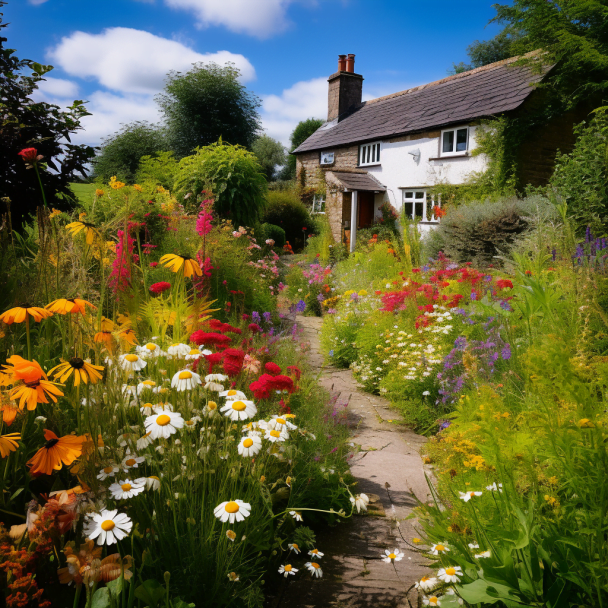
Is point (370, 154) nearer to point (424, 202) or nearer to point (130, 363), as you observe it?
point (424, 202)

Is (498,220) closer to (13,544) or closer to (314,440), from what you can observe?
(314,440)

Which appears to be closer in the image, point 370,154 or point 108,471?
point 108,471

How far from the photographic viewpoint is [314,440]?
272 cm

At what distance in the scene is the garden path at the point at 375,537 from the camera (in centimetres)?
202

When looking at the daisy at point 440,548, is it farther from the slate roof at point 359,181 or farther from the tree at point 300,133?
the tree at point 300,133

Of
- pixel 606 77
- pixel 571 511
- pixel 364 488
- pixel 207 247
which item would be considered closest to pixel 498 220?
pixel 606 77

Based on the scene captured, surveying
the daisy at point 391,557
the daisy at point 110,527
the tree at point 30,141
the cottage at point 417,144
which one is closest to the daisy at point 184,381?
the daisy at point 110,527

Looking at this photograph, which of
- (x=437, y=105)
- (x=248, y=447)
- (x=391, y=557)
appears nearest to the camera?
(x=248, y=447)

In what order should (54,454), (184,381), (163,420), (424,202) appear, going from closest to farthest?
(54,454), (163,420), (184,381), (424,202)

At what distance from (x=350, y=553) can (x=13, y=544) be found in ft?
5.00

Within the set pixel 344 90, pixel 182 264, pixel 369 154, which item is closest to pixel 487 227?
pixel 182 264

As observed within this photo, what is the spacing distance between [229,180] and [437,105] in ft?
31.5

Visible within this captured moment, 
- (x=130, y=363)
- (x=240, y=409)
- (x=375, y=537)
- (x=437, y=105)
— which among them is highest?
(x=437, y=105)

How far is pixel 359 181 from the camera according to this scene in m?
17.4
